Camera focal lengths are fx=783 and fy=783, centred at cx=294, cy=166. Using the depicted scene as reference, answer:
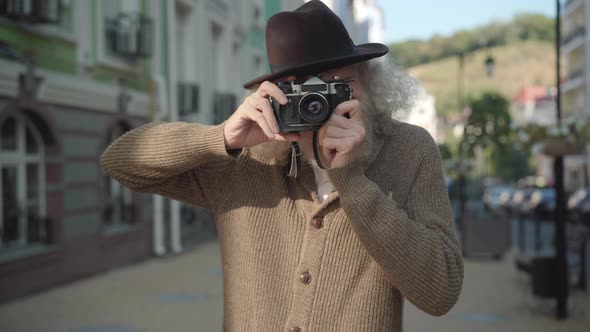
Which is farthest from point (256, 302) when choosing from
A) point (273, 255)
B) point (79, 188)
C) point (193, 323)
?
point (79, 188)

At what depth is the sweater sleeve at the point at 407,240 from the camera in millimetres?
1812

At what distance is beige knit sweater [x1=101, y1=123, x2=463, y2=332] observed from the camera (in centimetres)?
184

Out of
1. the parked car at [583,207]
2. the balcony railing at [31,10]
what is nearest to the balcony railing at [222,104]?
the balcony railing at [31,10]

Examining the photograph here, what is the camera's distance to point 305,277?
1947 millimetres

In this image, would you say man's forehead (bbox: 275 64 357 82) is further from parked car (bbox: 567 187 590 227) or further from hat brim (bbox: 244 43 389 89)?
parked car (bbox: 567 187 590 227)

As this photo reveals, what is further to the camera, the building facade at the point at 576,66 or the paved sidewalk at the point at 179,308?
the building facade at the point at 576,66

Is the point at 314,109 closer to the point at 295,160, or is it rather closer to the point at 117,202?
the point at 295,160

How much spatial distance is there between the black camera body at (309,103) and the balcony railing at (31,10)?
8880 mm

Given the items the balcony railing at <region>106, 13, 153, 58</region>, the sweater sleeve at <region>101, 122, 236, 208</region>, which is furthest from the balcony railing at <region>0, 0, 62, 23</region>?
the sweater sleeve at <region>101, 122, 236, 208</region>

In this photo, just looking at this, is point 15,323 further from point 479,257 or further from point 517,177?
point 517,177

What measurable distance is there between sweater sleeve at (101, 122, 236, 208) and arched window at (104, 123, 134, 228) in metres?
11.5

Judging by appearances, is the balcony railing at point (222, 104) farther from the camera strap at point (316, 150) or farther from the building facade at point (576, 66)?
the building facade at point (576, 66)

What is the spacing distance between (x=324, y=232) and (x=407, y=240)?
0.77ft

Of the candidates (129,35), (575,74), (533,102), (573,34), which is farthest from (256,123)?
(533,102)
